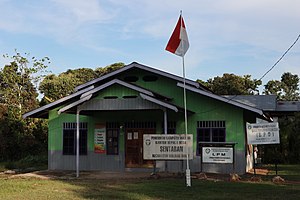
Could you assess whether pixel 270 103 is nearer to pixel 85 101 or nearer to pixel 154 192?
pixel 85 101

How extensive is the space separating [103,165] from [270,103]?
15.3m

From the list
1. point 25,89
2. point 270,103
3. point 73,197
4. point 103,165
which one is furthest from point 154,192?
point 25,89

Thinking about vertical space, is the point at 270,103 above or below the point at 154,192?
above

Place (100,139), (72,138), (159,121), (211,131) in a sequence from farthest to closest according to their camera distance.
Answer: (72,138), (100,139), (159,121), (211,131)

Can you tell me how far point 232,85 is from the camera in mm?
51750

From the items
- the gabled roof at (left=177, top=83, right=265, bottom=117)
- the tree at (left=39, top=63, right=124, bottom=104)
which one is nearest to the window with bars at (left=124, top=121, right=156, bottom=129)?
the gabled roof at (left=177, top=83, right=265, bottom=117)

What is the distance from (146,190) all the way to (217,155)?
5.02m

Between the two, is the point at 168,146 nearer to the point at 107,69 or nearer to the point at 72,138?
the point at 72,138

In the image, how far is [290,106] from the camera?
104 feet

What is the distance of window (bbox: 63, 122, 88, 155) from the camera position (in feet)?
72.0

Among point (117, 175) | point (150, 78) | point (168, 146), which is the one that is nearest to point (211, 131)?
point (168, 146)

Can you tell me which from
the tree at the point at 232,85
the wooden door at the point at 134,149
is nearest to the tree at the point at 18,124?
the wooden door at the point at 134,149

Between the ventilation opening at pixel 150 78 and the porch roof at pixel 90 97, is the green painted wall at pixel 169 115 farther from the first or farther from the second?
the porch roof at pixel 90 97

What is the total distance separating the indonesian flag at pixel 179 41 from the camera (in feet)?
51.9
